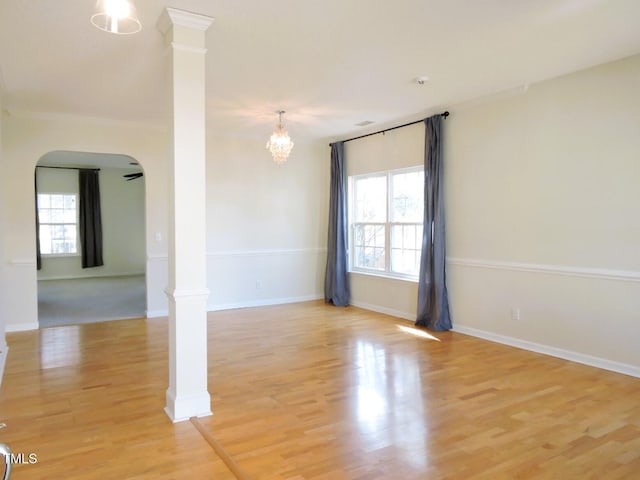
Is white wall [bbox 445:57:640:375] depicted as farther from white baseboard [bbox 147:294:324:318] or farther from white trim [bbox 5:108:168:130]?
white trim [bbox 5:108:168:130]

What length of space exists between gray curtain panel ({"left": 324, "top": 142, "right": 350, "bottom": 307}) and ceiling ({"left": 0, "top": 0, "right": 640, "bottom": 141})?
1.76 metres

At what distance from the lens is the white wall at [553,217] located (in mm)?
3797

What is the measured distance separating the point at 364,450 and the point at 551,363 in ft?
8.23

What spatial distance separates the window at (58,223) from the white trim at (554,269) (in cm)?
927

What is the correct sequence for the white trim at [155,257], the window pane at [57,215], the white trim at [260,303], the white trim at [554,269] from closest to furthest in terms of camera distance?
the white trim at [554,269] < the white trim at [155,257] < the white trim at [260,303] < the window pane at [57,215]

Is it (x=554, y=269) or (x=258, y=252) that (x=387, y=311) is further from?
(x=554, y=269)

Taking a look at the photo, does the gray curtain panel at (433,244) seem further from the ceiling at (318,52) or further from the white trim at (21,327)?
the white trim at (21,327)

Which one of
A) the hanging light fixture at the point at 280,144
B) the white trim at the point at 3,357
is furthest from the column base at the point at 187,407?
the hanging light fixture at the point at 280,144

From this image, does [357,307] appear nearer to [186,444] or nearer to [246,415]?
[246,415]

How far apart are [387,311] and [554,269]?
258cm

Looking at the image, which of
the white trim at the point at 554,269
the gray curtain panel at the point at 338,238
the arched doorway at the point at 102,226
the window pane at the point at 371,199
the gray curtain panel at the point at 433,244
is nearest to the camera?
the white trim at the point at 554,269

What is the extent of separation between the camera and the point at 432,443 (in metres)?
2.61

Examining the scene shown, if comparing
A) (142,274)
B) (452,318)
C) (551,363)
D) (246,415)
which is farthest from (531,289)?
(142,274)

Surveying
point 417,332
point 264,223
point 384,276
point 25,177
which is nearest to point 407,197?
point 384,276
